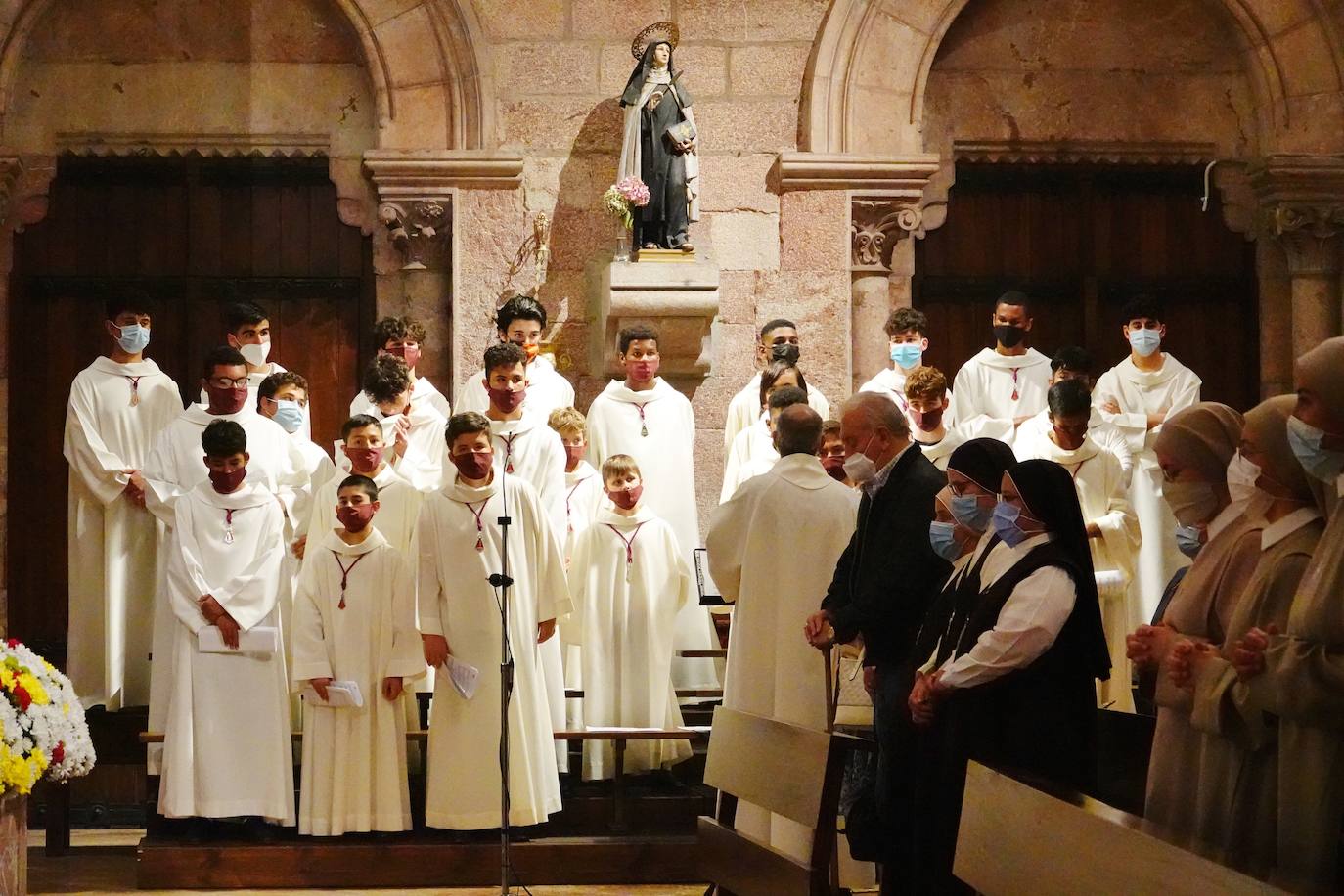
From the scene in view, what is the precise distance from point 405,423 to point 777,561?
2531 millimetres

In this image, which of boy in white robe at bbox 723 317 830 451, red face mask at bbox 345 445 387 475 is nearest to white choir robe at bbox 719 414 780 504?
boy in white robe at bbox 723 317 830 451

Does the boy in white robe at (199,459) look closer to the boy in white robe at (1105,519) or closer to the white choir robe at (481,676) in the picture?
the white choir robe at (481,676)

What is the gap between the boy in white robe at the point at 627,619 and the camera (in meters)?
8.25

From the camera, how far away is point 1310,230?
10.6 m

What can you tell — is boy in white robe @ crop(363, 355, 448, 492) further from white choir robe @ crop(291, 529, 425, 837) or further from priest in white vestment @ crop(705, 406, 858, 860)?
priest in white vestment @ crop(705, 406, 858, 860)

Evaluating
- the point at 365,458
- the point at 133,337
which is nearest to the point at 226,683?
the point at 365,458

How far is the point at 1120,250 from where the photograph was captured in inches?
436

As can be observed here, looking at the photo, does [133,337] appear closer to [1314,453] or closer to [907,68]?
[907,68]

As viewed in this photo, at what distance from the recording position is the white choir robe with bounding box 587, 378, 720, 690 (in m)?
9.34

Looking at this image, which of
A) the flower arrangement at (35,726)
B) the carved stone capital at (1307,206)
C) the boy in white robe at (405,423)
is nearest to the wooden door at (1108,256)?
the carved stone capital at (1307,206)

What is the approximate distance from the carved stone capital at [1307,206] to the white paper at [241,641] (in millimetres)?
6619

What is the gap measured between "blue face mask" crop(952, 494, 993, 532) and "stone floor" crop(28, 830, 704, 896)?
2.71 meters

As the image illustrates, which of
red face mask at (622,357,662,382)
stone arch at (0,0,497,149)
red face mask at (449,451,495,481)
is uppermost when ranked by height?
stone arch at (0,0,497,149)

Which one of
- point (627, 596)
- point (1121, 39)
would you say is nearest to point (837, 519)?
point (627, 596)
